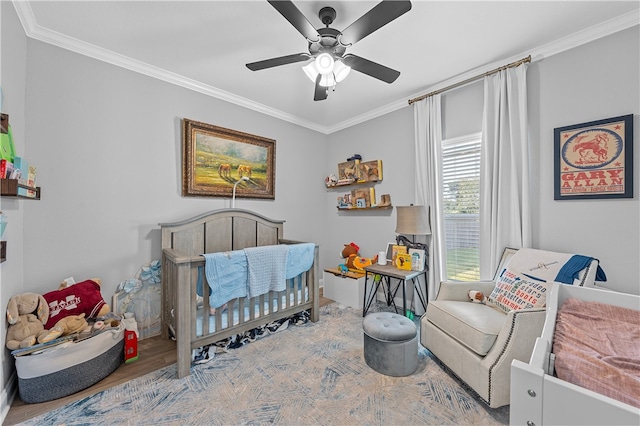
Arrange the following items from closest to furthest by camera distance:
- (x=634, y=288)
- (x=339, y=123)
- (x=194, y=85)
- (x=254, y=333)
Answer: (x=634, y=288) → (x=254, y=333) → (x=194, y=85) → (x=339, y=123)

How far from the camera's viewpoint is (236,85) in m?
2.79

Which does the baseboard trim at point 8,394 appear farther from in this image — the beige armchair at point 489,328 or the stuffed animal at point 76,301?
the beige armchair at point 489,328

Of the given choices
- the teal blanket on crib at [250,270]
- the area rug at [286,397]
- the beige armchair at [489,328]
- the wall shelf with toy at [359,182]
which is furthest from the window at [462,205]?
the teal blanket on crib at [250,270]

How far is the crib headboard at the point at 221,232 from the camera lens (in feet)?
8.29

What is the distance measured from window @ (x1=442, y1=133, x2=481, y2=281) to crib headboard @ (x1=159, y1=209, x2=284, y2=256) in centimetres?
200

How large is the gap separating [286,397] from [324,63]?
2.23 metres

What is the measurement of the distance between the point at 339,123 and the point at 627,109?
2.88m

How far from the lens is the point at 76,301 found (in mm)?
1936

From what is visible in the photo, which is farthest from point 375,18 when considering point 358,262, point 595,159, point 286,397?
point 358,262

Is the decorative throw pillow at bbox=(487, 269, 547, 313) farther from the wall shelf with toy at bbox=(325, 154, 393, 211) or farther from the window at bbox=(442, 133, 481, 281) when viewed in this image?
the wall shelf with toy at bbox=(325, 154, 393, 211)

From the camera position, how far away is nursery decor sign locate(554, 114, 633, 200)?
183 centimetres

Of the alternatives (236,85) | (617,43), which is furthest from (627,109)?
(236,85)

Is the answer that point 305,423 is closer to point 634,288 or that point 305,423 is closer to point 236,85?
point 634,288

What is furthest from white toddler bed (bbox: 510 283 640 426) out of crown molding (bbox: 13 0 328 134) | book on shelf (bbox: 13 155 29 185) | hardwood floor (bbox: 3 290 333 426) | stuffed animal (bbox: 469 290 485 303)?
crown molding (bbox: 13 0 328 134)
